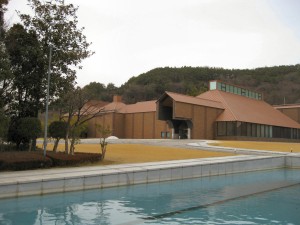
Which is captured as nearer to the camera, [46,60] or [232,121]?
[46,60]

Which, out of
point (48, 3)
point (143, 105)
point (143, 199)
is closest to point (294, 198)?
point (143, 199)

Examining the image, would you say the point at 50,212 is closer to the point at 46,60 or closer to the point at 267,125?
the point at 46,60

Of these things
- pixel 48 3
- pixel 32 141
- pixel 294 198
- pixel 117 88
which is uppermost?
pixel 117 88

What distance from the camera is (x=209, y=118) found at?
53344mm

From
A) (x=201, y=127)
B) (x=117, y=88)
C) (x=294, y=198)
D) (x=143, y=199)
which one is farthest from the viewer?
(x=117, y=88)

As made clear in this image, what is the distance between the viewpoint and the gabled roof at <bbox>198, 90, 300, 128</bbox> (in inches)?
2128

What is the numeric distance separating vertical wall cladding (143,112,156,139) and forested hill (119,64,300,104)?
3976 centimetres

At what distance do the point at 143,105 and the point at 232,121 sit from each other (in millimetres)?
21136

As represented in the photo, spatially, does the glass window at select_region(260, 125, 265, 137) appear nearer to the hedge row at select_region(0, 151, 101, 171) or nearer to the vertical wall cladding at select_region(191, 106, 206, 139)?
the vertical wall cladding at select_region(191, 106, 206, 139)

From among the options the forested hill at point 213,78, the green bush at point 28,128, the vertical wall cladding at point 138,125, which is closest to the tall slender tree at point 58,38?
the green bush at point 28,128

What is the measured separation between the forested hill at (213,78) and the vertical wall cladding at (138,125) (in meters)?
38.4

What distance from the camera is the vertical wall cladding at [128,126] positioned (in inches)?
2667

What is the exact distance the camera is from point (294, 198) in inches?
473

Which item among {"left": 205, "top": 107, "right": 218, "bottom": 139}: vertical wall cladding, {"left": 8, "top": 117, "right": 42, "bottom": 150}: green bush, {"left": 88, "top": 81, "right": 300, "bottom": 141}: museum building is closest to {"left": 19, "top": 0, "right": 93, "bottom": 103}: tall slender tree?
{"left": 8, "top": 117, "right": 42, "bottom": 150}: green bush
